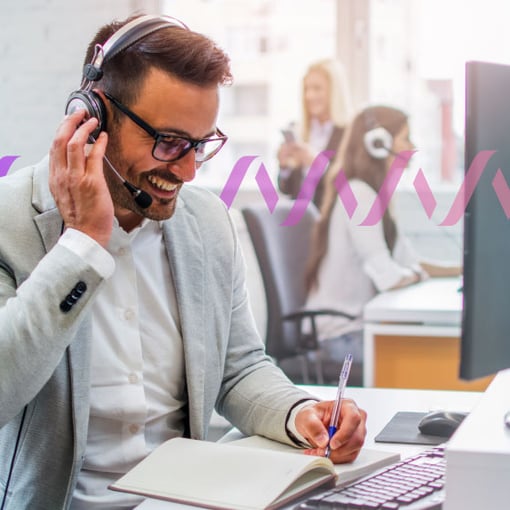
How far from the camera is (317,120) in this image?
3818 millimetres

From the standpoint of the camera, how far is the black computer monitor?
909 millimetres

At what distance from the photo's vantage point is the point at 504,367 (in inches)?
37.7

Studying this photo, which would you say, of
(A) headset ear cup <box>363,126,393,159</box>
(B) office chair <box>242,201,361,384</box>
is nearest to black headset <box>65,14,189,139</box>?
(B) office chair <box>242,201,361,384</box>

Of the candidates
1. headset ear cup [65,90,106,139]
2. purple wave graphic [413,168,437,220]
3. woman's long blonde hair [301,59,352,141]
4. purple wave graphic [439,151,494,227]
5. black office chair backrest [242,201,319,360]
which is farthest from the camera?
woman's long blonde hair [301,59,352,141]

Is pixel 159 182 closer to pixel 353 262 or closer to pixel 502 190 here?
pixel 502 190

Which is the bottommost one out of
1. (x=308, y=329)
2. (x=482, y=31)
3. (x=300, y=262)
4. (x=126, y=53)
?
(x=308, y=329)

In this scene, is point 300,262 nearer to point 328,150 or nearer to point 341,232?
point 341,232

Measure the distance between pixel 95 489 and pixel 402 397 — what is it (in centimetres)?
57

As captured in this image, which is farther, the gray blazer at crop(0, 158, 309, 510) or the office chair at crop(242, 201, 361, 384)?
the office chair at crop(242, 201, 361, 384)

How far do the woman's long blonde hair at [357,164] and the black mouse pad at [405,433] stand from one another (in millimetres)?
2120

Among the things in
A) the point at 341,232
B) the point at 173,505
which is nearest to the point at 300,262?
the point at 341,232

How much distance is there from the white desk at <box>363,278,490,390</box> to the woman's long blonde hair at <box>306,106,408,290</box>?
90 centimetres

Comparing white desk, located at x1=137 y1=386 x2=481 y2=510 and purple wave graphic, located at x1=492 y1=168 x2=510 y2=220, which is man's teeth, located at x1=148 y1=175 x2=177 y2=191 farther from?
purple wave graphic, located at x1=492 y1=168 x2=510 y2=220

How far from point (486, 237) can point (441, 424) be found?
44 centimetres
